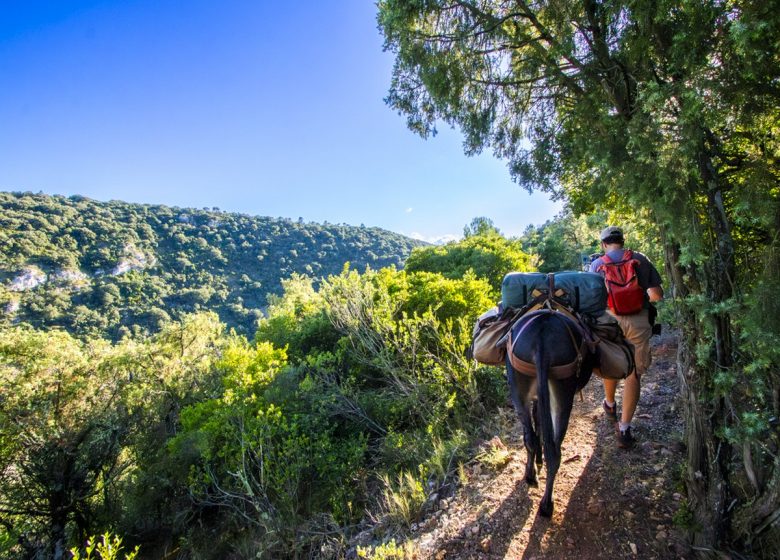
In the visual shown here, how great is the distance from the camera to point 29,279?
164ft

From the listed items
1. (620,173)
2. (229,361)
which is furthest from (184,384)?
(620,173)

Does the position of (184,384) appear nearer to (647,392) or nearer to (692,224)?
(647,392)

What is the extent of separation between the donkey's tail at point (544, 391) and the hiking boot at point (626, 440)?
65.4 inches

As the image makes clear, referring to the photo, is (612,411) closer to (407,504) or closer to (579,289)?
(579,289)

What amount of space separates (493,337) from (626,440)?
6.47 feet

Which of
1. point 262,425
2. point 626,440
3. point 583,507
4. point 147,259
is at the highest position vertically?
point 147,259

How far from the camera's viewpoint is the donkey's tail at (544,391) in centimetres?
230

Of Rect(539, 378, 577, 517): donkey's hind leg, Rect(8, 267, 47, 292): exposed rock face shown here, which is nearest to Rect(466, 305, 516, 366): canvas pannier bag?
Rect(539, 378, 577, 517): donkey's hind leg

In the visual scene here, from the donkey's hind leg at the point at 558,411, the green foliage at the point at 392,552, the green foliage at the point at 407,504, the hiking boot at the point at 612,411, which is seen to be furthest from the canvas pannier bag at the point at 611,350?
the green foliage at the point at 407,504

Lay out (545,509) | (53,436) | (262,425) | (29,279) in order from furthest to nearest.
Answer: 1. (29,279)
2. (53,436)
3. (262,425)
4. (545,509)

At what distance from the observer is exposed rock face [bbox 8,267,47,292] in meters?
48.8

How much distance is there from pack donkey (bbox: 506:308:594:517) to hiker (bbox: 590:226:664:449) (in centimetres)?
100

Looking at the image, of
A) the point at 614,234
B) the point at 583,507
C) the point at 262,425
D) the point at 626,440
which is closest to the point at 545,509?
the point at 583,507

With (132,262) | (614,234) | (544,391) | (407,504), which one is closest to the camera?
(544,391)
